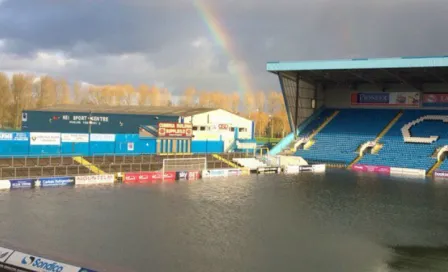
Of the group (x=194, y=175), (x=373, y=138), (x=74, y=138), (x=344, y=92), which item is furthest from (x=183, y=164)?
(x=344, y=92)

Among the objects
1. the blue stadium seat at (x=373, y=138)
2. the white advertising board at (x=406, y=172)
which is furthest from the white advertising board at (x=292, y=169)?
the white advertising board at (x=406, y=172)

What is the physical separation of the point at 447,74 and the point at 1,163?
60881 mm

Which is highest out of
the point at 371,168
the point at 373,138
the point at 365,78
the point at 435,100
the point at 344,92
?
the point at 365,78

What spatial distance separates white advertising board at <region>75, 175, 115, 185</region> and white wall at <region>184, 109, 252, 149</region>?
2365 centimetres

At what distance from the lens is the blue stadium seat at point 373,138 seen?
63688 mm

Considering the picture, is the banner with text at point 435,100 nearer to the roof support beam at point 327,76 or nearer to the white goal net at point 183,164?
the roof support beam at point 327,76

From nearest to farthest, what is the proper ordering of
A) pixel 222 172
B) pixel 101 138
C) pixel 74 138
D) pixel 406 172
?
pixel 74 138 < pixel 101 138 < pixel 222 172 < pixel 406 172

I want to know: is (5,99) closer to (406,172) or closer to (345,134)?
(345,134)

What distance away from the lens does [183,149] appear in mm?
60094

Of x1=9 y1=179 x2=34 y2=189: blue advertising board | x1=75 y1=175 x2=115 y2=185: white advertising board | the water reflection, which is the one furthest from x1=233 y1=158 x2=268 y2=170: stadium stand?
the water reflection

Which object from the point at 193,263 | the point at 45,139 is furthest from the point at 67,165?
the point at 193,263

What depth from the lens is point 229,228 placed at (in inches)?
1031

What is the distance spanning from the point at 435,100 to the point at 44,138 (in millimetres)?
58932

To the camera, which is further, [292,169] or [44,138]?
[292,169]
